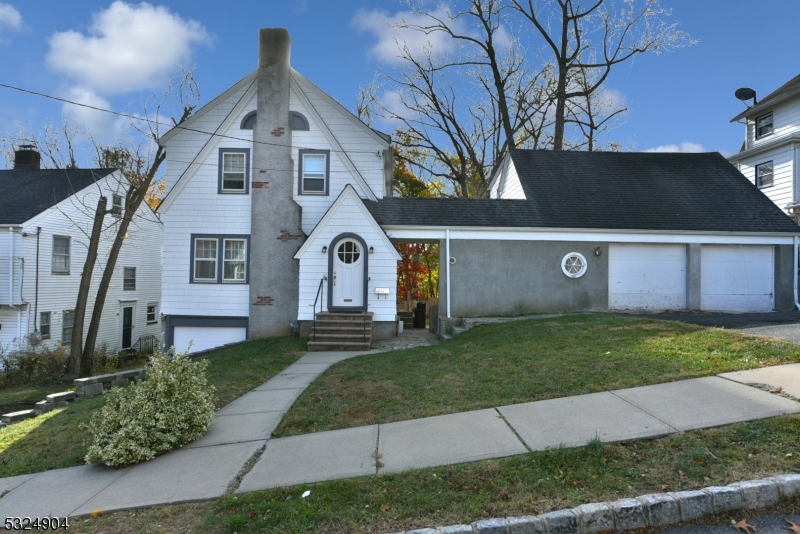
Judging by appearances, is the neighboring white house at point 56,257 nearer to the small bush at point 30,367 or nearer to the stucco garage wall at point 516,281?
the small bush at point 30,367

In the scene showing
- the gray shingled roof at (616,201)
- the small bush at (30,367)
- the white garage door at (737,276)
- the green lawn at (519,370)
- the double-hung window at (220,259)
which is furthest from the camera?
the small bush at (30,367)

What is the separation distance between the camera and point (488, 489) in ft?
13.1

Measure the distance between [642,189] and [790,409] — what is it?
12923 mm

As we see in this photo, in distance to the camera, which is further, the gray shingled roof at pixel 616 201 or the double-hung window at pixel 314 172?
the double-hung window at pixel 314 172

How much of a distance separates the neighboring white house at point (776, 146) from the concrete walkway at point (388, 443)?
62.1ft

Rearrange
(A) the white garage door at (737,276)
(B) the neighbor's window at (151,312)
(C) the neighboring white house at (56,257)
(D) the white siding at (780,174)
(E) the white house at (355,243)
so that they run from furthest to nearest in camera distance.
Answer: (B) the neighbor's window at (151,312) → (D) the white siding at (780,174) → (C) the neighboring white house at (56,257) → (A) the white garage door at (737,276) → (E) the white house at (355,243)

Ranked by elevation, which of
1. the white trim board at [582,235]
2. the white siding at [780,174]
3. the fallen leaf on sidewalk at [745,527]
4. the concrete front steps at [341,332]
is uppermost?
the white siding at [780,174]

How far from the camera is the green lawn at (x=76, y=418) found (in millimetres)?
5801

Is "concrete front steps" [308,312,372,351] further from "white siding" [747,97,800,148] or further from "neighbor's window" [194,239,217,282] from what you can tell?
"white siding" [747,97,800,148]

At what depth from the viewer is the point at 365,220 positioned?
1370 centimetres

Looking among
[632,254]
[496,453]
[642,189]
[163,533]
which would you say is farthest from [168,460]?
[642,189]

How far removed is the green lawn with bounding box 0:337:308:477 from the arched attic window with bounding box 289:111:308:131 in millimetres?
6765

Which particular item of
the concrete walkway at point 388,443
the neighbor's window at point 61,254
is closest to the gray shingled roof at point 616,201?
the concrete walkway at point 388,443

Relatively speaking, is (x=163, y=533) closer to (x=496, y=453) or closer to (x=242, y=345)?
(x=496, y=453)
